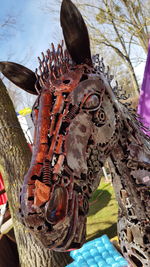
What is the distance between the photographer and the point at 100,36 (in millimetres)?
12289

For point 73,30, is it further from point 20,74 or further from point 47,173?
point 47,173

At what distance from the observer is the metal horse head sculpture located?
71 cm

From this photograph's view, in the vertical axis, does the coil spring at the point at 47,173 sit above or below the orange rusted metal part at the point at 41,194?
above

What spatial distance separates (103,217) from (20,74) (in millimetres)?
5263

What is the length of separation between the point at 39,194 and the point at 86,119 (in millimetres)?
330

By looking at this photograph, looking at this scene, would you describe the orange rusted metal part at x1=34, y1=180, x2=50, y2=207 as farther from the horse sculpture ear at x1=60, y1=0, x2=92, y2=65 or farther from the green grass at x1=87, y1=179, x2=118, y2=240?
the green grass at x1=87, y1=179, x2=118, y2=240

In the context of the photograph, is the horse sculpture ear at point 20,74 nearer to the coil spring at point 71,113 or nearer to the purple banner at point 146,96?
the coil spring at point 71,113

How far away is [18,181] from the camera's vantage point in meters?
3.24

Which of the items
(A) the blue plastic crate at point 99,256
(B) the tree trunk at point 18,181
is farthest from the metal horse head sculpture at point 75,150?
(B) the tree trunk at point 18,181

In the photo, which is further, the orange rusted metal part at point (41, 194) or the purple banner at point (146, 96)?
the purple banner at point (146, 96)

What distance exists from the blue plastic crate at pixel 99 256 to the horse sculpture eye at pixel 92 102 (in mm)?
2455

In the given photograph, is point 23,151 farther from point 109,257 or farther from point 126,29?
point 126,29

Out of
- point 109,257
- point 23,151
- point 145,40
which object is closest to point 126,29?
point 145,40

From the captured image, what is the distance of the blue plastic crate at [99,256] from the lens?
2.86 metres
